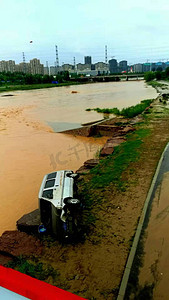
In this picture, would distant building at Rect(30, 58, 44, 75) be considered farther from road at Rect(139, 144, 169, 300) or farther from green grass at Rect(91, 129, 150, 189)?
road at Rect(139, 144, 169, 300)

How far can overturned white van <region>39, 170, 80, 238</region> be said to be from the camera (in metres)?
3.65

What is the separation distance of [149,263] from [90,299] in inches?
37.5

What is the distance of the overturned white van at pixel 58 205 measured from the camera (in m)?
3.65

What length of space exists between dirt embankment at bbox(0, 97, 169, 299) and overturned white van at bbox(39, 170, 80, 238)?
289 millimetres

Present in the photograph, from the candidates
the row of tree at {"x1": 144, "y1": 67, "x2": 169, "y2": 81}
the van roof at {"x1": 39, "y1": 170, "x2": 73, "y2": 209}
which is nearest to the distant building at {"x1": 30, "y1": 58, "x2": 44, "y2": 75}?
the row of tree at {"x1": 144, "y1": 67, "x2": 169, "y2": 81}

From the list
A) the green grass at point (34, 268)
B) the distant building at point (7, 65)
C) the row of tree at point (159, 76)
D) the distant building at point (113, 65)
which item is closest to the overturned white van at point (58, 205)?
the green grass at point (34, 268)

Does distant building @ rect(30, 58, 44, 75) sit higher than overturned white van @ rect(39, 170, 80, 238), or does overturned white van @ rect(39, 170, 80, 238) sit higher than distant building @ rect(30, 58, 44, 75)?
distant building @ rect(30, 58, 44, 75)

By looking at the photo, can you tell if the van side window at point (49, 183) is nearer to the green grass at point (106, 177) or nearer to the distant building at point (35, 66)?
the green grass at point (106, 177)

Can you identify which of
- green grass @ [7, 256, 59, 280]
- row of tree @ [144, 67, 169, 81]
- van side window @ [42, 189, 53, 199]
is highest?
row of tree @ [144, 67, 169, 81]

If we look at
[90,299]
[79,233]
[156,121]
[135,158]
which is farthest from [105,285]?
[156,121]

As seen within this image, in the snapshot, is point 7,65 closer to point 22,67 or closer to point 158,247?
point 22,67

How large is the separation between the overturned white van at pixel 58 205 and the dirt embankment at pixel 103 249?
0.95 feet

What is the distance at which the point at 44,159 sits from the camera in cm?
984

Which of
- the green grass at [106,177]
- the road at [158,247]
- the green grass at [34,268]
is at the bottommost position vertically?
the green grass at [34,268]
